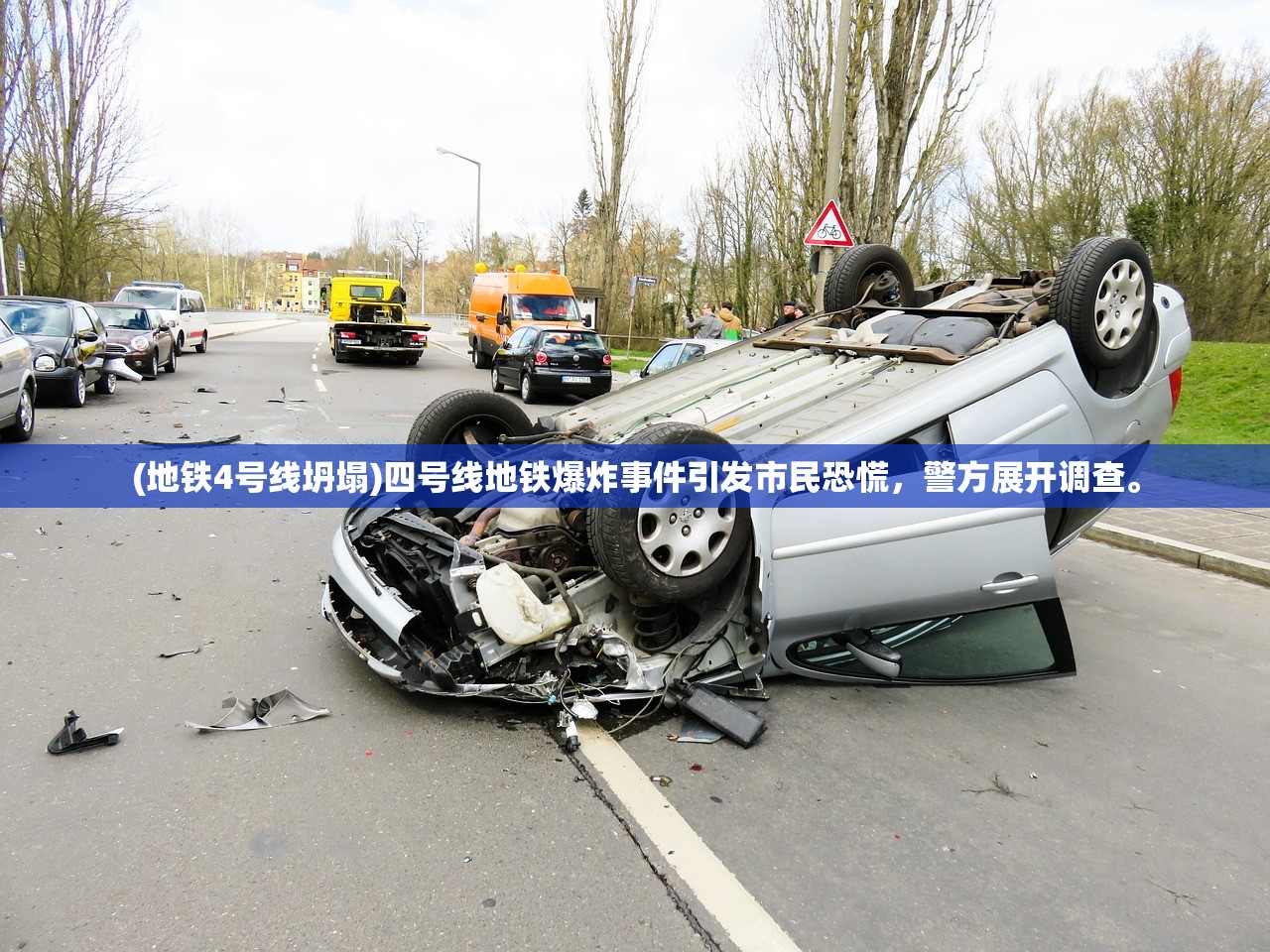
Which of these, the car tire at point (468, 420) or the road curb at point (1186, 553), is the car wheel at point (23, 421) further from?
the road curb at point (1186, 553)

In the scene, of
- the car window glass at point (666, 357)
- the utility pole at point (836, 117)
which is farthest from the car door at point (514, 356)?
the utility pole at point (836, 117)

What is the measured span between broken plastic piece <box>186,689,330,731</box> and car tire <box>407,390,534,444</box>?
174 cm

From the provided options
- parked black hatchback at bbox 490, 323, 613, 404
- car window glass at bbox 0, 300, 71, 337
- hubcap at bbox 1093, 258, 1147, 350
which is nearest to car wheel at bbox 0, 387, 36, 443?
car window glass at bbox 0, 300, 71, 337

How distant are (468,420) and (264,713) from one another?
2103 millimetres

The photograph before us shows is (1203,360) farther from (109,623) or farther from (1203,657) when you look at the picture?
(109,623)

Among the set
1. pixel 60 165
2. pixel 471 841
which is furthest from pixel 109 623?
pixel 60 165

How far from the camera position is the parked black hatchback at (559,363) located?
1673 cm

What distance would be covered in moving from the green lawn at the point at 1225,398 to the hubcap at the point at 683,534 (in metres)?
10.6

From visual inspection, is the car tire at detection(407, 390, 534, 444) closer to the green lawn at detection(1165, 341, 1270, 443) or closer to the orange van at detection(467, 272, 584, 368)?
the green lawn at detection(1165, 341, 1270, 443)

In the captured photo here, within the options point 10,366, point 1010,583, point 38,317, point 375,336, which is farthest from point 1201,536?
point 375,336

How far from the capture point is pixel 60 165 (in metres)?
26.3

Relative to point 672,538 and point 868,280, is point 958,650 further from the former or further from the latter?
point 868,280

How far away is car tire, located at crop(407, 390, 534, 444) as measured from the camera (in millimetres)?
5121

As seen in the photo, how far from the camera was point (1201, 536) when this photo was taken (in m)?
7.57
